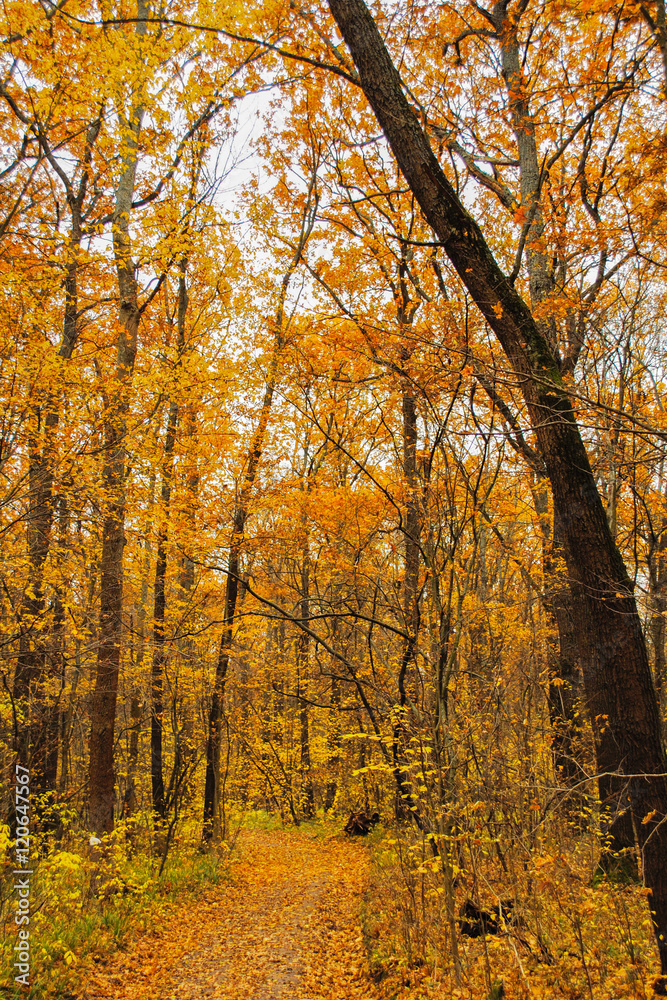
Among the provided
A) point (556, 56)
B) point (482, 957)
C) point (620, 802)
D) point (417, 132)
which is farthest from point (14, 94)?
point (482, 957)

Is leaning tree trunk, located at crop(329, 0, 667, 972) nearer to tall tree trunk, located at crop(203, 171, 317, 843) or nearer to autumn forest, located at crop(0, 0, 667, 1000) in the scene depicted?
autumn forest, located at crop(0, 0, 667, 1000)

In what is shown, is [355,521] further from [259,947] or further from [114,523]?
[259,947]

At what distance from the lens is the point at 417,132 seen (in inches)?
150

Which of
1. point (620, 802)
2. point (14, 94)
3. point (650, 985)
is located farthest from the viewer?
point (14, 94)

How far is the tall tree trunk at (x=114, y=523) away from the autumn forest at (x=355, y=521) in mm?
62

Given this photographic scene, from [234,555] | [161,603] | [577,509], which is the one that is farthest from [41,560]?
[577,509]

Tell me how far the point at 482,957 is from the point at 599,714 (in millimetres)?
2250

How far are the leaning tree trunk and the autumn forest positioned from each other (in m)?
0.02

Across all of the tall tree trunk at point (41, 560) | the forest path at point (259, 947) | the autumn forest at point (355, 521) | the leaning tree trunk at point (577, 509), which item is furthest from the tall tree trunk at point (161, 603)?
the leaning tree trunk at point (577, 509)

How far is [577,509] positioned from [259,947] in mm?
5547

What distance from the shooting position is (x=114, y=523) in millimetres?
6852

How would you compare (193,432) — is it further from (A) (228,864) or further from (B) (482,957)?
(B) (482,957)

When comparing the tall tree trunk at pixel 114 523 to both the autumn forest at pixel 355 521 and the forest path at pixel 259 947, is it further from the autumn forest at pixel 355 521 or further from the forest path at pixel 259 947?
Result: the forest path at pixel 259 947

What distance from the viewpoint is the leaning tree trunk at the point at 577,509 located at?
3020 millimetres
